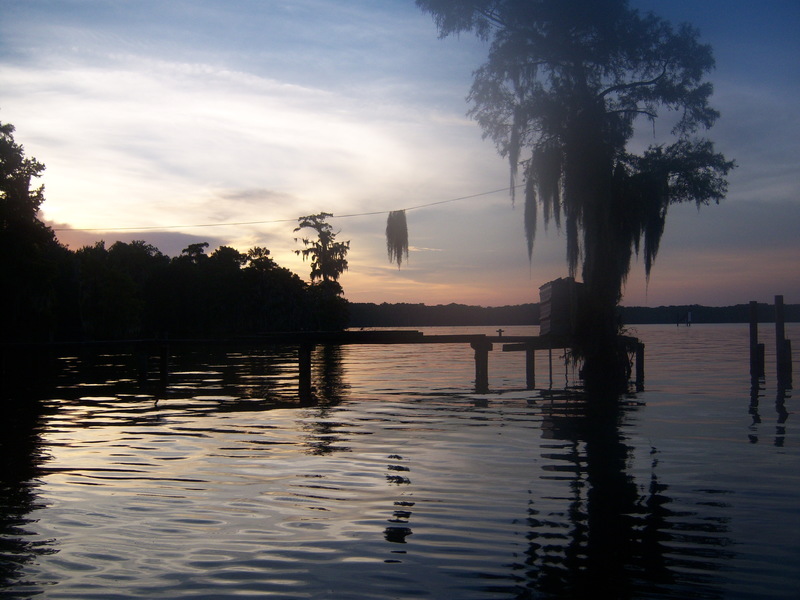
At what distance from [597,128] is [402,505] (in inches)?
693

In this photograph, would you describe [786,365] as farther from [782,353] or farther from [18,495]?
[18,495]

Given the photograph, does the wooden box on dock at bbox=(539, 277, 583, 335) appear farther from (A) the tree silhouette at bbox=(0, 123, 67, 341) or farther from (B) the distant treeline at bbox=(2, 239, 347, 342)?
(B) the distant treeline at bbox=(2, 239, 347, 342)

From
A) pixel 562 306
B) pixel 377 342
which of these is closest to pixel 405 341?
pixel 377 342

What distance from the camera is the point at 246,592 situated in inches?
213

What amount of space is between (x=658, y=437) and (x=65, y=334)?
214 feet

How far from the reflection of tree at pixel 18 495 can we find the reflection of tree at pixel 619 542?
3.99 m

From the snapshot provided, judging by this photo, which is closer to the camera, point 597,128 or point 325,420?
point 325,420

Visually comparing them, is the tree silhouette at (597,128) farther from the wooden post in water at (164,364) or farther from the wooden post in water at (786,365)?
the wooden post in water at (164,364)

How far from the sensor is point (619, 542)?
21.5ft

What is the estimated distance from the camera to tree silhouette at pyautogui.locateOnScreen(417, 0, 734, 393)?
22625 mm

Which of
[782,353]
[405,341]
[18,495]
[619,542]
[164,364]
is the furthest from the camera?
[164,364]

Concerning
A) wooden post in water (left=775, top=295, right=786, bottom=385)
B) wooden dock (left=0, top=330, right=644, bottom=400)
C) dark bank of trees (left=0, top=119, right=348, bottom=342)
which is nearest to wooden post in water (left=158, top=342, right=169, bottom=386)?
wooden dock (left=0, top=330, right=644, bottom=400)

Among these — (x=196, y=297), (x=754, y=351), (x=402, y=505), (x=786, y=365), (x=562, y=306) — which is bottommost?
(x=402, y=505)

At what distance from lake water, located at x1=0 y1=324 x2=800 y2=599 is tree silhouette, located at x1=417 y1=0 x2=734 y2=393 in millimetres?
6867
